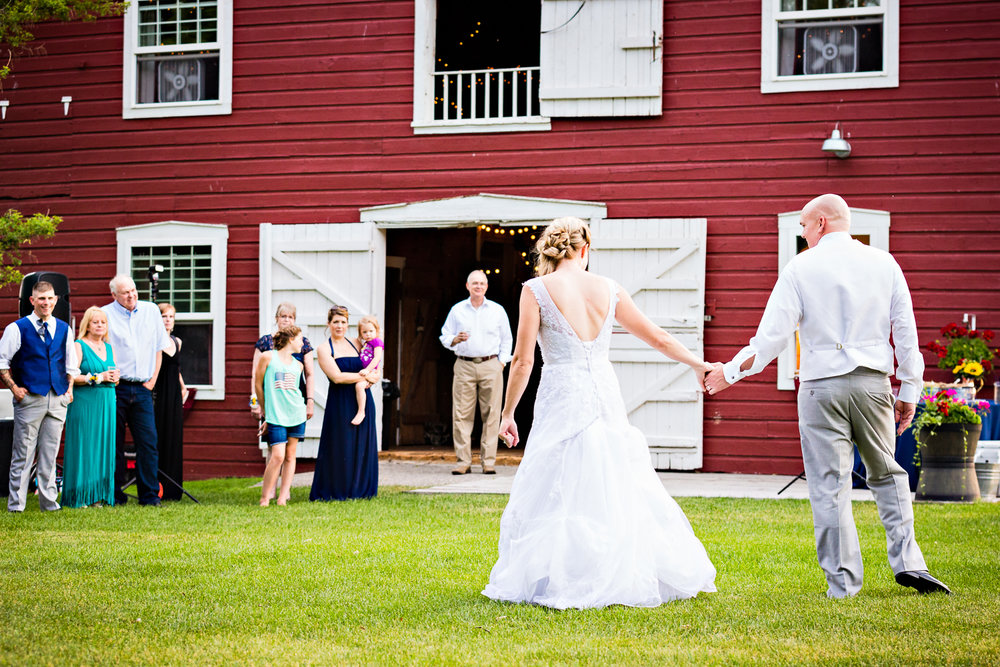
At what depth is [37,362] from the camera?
8336mm

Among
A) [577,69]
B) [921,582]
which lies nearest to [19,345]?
[577,69]

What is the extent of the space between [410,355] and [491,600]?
28.9ft

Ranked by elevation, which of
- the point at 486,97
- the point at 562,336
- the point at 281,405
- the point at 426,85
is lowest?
the point at 281,405

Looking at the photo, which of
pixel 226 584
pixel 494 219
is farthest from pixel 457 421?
pixel 226 584

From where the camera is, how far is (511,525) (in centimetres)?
479

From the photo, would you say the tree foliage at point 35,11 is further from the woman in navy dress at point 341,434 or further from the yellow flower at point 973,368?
the yellow flower at point 973,368

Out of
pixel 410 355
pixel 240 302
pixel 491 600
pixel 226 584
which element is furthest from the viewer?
pixel 410 355

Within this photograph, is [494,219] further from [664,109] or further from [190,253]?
[190,253]

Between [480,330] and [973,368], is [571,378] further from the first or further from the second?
[480,330]

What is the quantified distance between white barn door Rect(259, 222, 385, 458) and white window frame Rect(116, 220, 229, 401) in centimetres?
51

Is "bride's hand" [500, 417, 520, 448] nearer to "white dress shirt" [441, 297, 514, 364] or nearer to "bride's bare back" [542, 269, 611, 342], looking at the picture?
"bride's bare back" [542, 269, 611, 342]

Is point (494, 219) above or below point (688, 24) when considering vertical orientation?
below

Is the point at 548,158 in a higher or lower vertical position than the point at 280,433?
higher

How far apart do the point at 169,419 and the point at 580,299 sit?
524 cm
